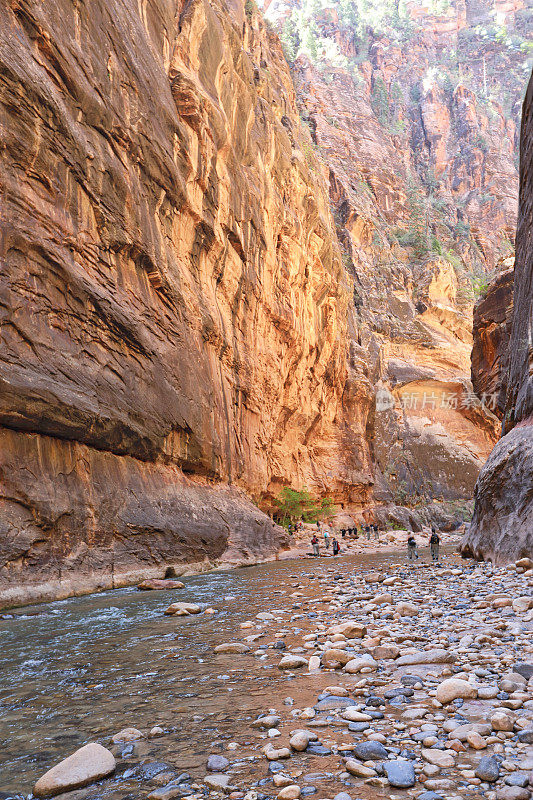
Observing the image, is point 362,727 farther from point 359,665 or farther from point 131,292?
point 131,292

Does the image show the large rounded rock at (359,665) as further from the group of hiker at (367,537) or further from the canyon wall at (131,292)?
the group of hiker at (367,537)

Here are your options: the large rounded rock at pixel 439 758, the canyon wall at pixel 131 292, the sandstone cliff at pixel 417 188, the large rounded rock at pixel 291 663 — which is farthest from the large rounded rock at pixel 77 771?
the sandstone cliff at pixel 417 188

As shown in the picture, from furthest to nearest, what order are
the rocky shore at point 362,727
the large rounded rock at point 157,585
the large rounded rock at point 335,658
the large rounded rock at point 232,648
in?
the large rounded rock at point 157,585 < the large rounded rock at point 232,648 < the large rounded rock at point 335,658 < the rocky shore at point 362,727

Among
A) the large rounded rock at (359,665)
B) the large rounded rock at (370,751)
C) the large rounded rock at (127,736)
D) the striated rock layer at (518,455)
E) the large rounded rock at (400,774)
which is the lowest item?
the large rounded rock at (359,665)

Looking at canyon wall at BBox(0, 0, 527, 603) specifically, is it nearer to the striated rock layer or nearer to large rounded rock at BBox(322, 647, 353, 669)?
large rounded rock at BBox(322, 647, 353, 669)

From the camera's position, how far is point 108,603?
11.3 meters

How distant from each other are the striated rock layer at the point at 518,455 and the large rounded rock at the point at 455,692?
27.8 ft

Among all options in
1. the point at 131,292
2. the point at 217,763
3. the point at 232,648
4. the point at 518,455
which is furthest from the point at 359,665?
the point at 131,292

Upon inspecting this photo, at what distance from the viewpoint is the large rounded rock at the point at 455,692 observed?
13.8ft

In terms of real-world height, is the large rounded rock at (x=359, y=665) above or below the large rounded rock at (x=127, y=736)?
below

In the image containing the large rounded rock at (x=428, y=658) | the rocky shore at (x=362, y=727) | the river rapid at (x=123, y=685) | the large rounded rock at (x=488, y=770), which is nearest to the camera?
the large rounded rock at (x=488, y=770)

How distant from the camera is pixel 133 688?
5262 millimetres

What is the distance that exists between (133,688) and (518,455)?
12.1 m

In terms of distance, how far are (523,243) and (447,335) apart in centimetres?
5236
